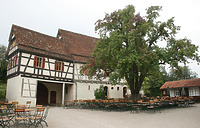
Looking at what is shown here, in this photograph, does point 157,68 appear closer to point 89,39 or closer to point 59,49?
point 59,49

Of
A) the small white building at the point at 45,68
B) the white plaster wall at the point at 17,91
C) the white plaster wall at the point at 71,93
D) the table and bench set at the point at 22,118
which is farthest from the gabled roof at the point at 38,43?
the table and bench set at the point at 22,118

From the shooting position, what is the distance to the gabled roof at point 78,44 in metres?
23.9

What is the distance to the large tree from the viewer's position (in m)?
14.0

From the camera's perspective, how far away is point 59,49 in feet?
73.0

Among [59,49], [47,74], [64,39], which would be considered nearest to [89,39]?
[64,39]

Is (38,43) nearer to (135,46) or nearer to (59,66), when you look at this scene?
(59,66)

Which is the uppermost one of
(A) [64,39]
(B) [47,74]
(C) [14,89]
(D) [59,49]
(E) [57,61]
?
(A) [64,39]

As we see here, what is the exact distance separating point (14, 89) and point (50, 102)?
18.2 feet

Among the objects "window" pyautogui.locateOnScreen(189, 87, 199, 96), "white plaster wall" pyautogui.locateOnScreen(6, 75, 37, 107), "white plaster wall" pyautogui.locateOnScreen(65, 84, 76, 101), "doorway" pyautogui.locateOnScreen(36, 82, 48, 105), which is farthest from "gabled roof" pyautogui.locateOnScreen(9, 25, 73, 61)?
"window" pyautogui.locateOnScreen(189, 87, 199, 96)

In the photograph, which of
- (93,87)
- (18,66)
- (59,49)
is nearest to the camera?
(18,66)

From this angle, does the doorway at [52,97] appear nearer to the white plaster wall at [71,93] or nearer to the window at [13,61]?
the white plaster wall at [71,93]

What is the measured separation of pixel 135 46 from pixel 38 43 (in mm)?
11902

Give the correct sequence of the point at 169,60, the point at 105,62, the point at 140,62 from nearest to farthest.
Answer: the point at 140,62 < the point at 169,60 < the point at 105,62

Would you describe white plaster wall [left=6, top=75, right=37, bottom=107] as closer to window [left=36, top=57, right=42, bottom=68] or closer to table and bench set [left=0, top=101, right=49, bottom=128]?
window [left=36, top=57, right=42, bottom=68]
